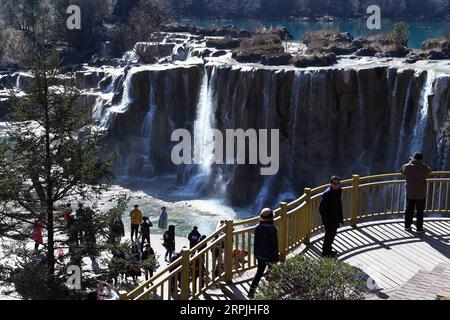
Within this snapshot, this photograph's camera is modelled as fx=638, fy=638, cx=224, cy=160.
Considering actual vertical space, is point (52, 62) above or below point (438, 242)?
above

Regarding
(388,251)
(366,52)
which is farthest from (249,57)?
(388,251)

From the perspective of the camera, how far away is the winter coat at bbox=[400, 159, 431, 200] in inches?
481

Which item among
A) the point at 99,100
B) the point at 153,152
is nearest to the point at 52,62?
the point at 153,152

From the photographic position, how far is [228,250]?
1020 centimetres

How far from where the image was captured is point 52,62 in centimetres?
1439

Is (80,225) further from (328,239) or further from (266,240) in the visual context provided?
(266,240)

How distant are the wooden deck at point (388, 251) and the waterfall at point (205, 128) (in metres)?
19.6

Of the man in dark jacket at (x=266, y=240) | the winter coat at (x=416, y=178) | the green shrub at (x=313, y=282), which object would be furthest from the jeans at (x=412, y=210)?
the green shrub at (x=313, y=282)

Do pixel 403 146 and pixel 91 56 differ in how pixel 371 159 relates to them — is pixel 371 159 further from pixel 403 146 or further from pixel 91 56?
pixel 91 56

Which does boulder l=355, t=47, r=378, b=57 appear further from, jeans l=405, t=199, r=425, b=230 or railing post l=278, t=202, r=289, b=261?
railing post l=278, t=202, r=289, b=261

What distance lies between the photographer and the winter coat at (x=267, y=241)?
9.42 m

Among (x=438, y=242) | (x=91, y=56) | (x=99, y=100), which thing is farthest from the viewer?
(x=91, y=56)

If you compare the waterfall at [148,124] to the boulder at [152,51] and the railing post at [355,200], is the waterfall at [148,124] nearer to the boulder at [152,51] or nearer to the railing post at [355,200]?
the boulder at [152,51]
